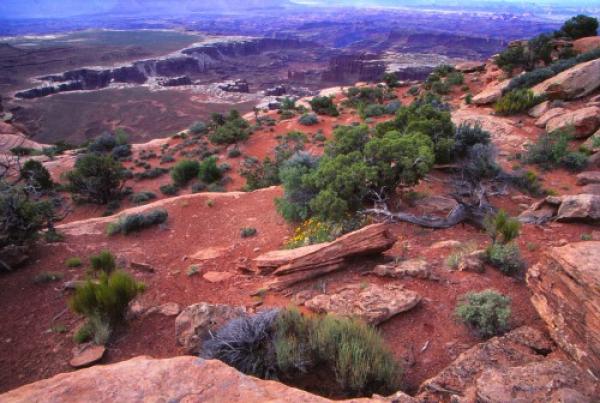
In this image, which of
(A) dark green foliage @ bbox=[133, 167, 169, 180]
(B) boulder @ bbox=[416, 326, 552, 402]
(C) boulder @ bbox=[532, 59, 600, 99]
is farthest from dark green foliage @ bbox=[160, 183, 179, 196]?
(C) boulder @ bbox=[532, 59, 600, 99]

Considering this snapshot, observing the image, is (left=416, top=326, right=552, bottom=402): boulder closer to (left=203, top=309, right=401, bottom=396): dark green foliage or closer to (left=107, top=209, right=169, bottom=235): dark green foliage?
(left=203, top=309, right=401, bottom=396): dark green foliage

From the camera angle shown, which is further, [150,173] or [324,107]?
[324,107]

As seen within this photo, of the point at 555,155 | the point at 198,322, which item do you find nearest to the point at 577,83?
the point at 555,155

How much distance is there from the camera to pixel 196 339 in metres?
4.50

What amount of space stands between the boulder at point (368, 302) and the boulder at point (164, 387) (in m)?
1.57

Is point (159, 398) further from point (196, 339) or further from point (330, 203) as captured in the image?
point (330, 203)

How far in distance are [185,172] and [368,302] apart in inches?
617

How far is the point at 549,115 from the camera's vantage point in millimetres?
13859

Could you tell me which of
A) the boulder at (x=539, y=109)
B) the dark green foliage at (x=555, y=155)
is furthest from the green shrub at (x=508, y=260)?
the boulder at (x=539, y=109)

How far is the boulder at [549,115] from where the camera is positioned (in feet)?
44.8

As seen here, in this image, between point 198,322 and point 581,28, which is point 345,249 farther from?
point 581,28

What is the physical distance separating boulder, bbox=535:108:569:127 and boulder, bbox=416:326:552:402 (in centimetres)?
1297

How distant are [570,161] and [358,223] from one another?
7.92m

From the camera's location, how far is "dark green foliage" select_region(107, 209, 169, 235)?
9680 mm
